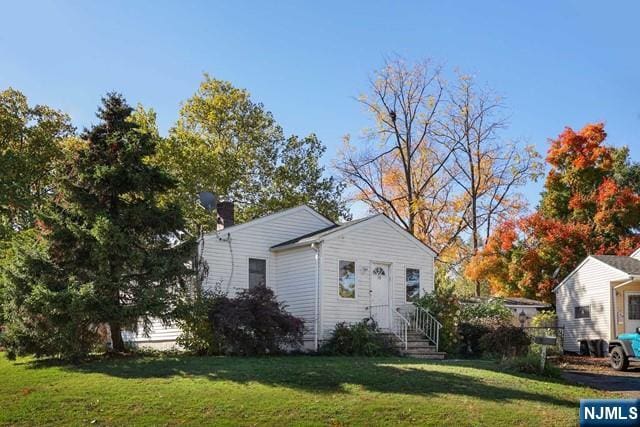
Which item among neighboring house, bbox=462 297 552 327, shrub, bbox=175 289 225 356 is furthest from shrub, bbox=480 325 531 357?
neighboring house, bbox=462 297 552 327

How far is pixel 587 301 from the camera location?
29016mm

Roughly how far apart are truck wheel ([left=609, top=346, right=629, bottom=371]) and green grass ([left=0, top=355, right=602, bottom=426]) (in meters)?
5.75

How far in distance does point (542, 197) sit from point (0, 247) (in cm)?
2759

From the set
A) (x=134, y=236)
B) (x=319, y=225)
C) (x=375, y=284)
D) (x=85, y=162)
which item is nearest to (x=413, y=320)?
(x=375, y=284)

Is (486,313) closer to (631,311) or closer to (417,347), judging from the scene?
(417,347)

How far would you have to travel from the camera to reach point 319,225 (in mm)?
24562

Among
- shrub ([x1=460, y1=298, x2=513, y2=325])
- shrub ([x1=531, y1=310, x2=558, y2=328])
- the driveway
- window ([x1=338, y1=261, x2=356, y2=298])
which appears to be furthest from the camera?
shrub ([x1=531, y1=310, x2=558, y2=328])

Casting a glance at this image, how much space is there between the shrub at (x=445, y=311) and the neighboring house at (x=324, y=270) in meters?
0.31

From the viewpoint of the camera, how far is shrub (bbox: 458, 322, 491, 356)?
2330 cm

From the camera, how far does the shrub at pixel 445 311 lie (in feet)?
73.8

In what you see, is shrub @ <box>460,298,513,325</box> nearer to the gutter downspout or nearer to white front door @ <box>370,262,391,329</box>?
white front door @ <box>370,262,391,329</box>

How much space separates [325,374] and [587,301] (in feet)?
60.3

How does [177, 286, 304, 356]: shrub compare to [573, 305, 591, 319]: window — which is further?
[573, 305, 591, 319]: window

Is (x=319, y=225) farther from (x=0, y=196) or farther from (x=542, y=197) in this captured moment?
(x=542, y=197)
